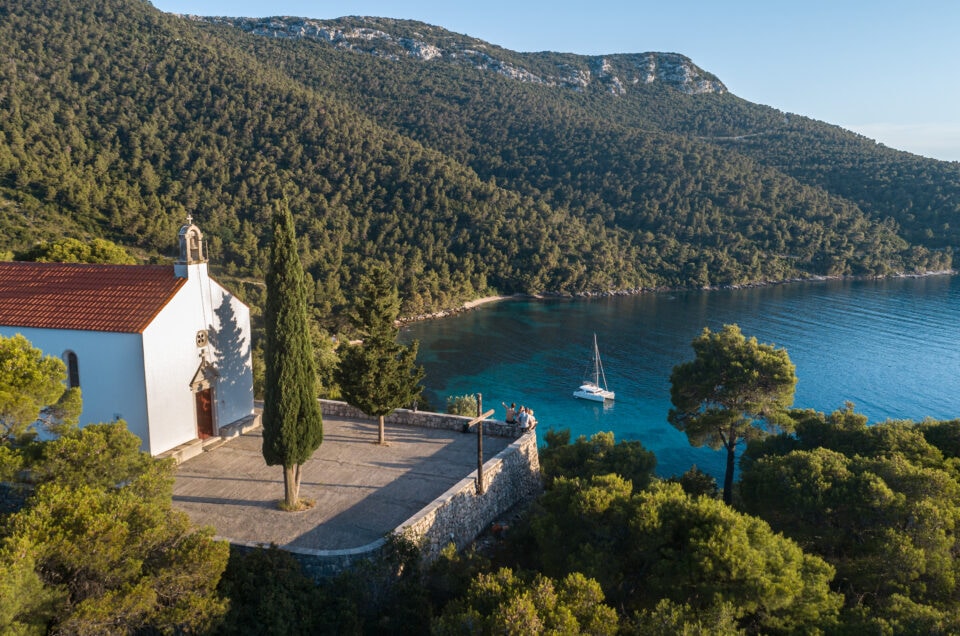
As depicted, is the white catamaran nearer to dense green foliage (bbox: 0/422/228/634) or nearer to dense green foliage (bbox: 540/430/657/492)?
dense green foliage (bbox: 540/430/657/492)

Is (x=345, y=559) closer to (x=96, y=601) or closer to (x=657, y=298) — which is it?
(x=96, y=601)

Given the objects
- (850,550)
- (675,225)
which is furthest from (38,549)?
(675,225)

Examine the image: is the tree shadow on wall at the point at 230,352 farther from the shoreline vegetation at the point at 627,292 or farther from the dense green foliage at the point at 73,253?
the shoreline vegetation at the point at 627,292

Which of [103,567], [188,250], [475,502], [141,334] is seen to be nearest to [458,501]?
[475,502]

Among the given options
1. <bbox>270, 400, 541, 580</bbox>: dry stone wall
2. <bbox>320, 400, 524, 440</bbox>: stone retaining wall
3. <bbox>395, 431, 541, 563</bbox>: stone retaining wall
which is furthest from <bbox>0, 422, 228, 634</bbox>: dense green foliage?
<bbox>320, 400, 524, 440</bbox>: stone retaining wall

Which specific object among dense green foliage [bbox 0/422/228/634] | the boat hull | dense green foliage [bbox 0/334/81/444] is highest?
dense green foliage [bbox 0/334/81/444]
